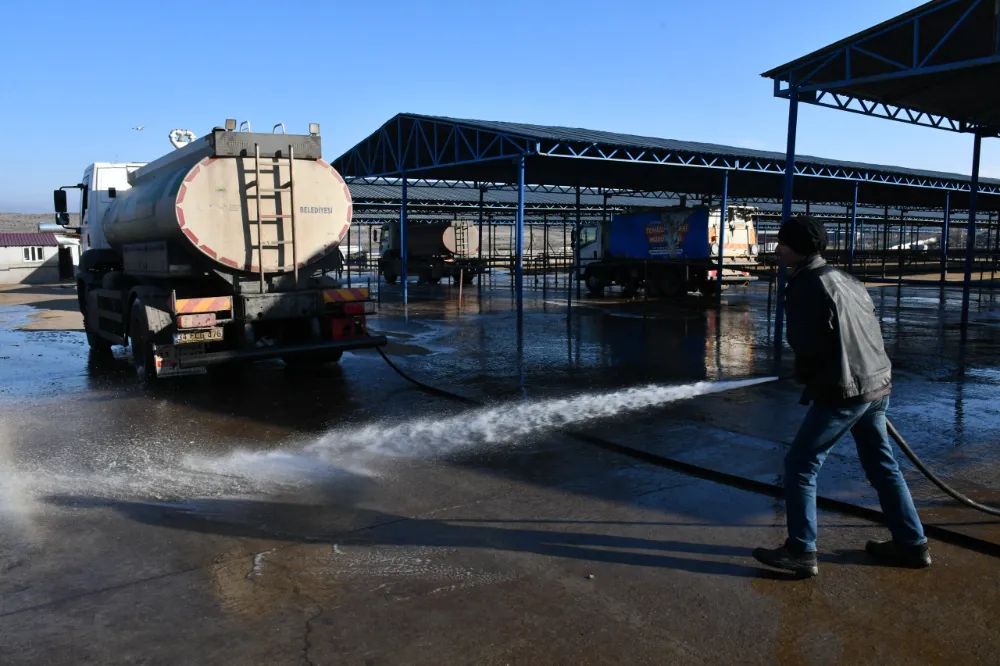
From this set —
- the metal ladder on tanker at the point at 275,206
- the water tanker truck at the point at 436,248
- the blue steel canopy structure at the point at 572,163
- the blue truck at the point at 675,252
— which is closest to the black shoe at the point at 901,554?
the metal ladder on tanker at the point at 275,206

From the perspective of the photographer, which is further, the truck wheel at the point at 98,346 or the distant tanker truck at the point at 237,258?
the truck wheel at the point at 98,346

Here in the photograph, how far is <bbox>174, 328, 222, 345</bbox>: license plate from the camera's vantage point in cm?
906

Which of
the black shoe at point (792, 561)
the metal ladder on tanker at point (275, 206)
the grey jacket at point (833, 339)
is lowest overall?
the black shoe at point (792, 561)

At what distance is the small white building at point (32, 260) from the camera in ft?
124

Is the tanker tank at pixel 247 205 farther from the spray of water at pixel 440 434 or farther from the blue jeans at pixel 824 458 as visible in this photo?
the blue jeans at pixel 824 458

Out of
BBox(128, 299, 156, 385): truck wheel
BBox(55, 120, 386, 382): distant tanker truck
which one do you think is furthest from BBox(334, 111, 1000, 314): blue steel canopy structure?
BBox(128, 299, 156, 385): truck wheel

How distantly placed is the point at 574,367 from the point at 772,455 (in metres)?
4.96

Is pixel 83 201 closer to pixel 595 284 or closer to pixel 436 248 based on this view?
pixel 595 284

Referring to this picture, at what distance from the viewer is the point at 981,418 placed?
7.34 m

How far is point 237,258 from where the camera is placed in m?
9.32

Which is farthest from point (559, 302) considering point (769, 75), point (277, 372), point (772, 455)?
point (772, 455)

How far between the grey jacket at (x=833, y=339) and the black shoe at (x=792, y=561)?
0.88 meters

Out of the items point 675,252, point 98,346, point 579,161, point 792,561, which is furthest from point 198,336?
point 675,252

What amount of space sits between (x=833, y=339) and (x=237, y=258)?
7.68 m
